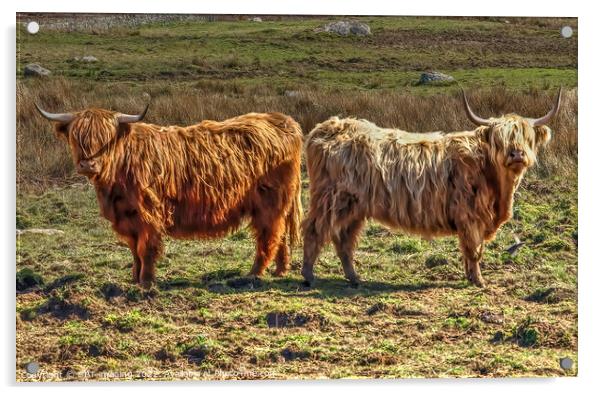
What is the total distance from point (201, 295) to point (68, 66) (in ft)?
4.95

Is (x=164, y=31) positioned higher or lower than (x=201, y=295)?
higher

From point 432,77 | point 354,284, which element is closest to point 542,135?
point 432,77

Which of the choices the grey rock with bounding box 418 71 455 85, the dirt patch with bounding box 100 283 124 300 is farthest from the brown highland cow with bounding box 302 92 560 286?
the dirt patch with bounding box 100 283 124 300

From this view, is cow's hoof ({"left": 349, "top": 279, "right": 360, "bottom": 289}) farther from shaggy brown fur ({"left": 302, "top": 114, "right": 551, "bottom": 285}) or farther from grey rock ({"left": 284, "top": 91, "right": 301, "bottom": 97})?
grey rock ({"left": 284, "top": 91, "right": 301, "bottom": 97})

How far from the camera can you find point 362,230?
9.05m

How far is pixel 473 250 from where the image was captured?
8945 millimetres

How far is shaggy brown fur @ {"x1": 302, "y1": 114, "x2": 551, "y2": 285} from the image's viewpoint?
8.95 m

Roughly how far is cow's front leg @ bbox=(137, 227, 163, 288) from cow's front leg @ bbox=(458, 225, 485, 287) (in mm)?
1768

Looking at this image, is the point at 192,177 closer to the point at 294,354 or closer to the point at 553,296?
the point at 294,354

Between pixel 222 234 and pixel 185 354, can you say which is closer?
pixel 185 354

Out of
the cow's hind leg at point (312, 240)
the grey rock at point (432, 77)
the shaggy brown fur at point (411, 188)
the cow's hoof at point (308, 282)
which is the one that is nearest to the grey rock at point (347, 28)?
the grey rock at point (432, 77)

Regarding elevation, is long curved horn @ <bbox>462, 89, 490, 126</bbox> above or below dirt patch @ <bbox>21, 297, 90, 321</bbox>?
above
